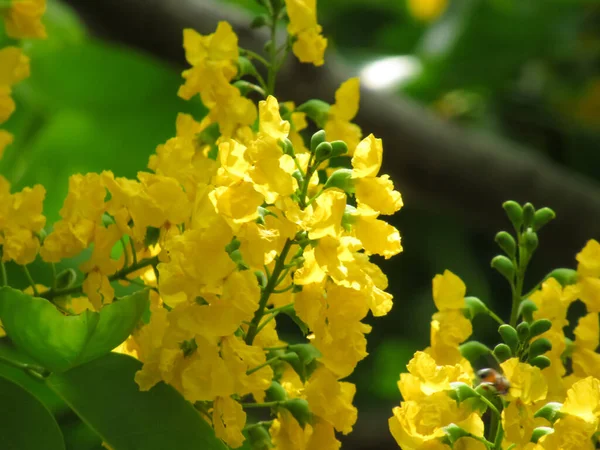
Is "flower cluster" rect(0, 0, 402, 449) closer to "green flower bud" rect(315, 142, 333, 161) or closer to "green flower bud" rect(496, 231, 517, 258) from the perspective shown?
"green flower bud" rect(315, 142, 333, 161)

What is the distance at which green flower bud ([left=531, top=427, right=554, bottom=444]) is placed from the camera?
65 centimetres

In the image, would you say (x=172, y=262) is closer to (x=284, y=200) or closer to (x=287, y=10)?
(x=284, y=200)

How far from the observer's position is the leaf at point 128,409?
0.68 m

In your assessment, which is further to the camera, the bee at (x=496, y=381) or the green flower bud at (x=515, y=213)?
the green flower bud at (x=515, y=213)

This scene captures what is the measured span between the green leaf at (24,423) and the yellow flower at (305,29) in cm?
35

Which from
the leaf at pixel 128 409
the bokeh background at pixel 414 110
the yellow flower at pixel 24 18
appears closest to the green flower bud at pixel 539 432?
the leaf at pixel 128 409

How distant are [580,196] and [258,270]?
1.56 m

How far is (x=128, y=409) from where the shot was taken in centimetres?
69

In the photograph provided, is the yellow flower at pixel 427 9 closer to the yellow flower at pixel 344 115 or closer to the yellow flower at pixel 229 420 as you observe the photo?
the yellow flower at pixel 344 115

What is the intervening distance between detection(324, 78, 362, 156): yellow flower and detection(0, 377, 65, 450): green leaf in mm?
304

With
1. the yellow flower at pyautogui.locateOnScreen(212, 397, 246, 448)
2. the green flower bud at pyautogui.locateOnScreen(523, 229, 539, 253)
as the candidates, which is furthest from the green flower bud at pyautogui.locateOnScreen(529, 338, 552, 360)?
the yellow flower at pyautogui.locateOnScreen(212, 397, 246, 448)

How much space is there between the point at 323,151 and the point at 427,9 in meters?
1.83

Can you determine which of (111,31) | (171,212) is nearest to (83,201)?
(171,212)

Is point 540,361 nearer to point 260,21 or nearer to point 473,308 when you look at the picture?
point 473,308
